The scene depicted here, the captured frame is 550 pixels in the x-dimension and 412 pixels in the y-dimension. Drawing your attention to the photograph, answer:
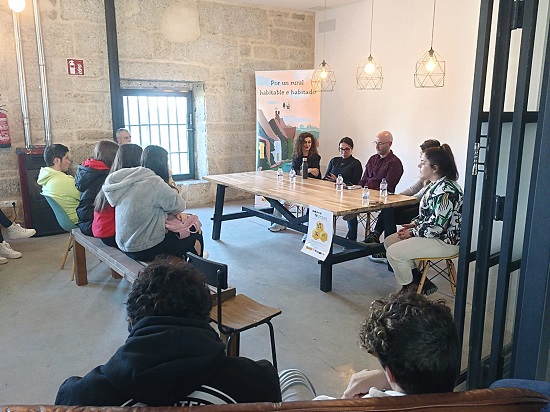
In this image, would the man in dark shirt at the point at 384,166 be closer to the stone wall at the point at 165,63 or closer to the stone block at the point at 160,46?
the stone wall at the point at 165,63

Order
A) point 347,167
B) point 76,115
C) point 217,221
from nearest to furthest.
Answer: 1. point 217,221
2. point 347,167
3. point 76,115

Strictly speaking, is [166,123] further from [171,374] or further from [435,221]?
[171,374]

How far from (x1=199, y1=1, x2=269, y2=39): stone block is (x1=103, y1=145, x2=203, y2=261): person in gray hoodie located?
359 centimetres

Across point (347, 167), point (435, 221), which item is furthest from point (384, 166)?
point (435, 221)

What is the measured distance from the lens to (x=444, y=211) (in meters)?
3.08

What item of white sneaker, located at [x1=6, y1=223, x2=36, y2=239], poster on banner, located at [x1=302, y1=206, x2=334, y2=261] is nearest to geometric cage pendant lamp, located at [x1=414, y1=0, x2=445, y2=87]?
poster on banner, located at [x1=302, y1=206, x2=334, y2=261]

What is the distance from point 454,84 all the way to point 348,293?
9.77 feet

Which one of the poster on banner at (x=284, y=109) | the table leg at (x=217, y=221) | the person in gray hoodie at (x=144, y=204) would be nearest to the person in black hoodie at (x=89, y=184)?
the person in gray hoodie at (x=144, y=204)

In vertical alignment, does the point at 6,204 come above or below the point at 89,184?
below

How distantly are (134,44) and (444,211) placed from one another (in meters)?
4.23

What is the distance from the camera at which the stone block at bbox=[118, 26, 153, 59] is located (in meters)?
5.54

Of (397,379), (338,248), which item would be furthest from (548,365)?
(338,248)

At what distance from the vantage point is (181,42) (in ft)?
19.5

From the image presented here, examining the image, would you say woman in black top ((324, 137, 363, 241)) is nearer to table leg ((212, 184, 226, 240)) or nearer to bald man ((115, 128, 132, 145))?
table leg ((212, 184, 226, 240))
